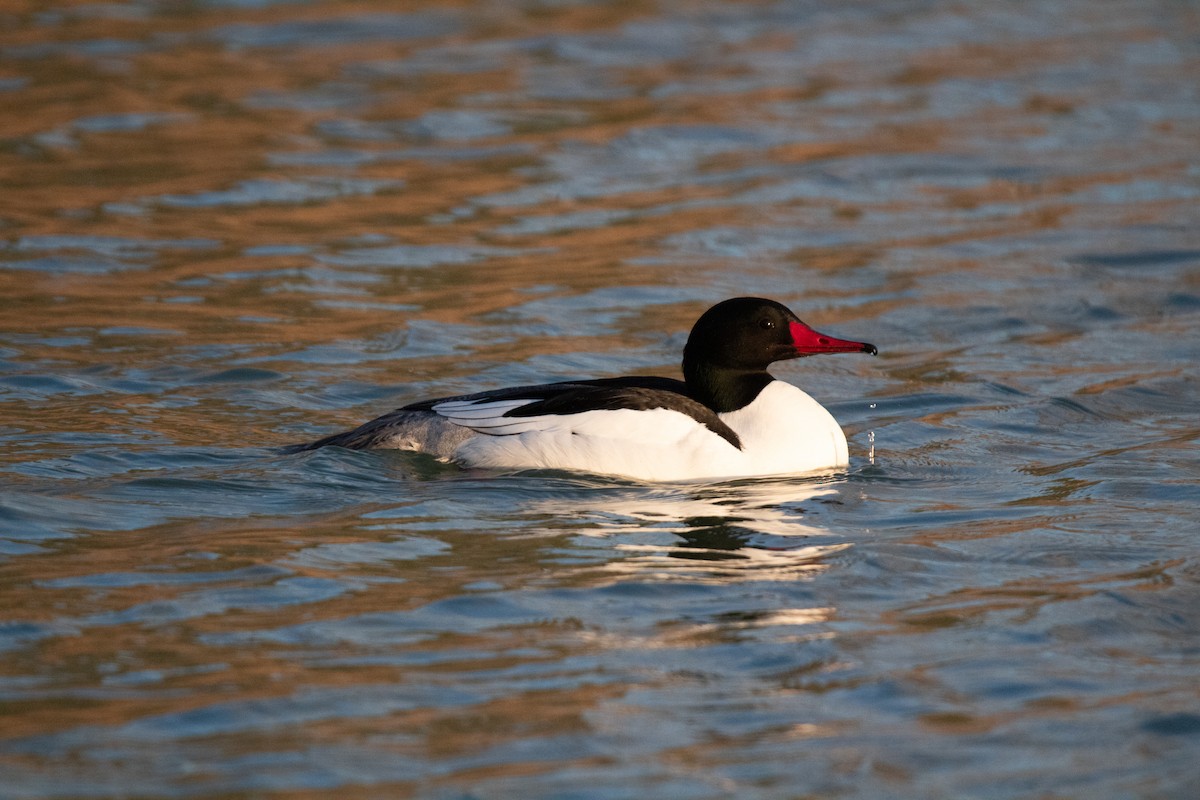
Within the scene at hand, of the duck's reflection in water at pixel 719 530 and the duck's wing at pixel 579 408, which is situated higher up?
the duck's wing at pixel 579 408

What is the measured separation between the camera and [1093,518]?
8.12 metres

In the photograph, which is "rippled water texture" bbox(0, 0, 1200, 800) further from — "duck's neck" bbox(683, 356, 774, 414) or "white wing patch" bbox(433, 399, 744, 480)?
"duck's neck" bbox(683, 356, 774, 414)

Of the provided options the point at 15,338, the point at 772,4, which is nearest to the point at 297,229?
the point at 15,338

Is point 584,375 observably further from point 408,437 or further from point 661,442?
point 661,442

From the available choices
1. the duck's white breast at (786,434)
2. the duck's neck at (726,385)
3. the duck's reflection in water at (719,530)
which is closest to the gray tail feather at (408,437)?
the duck's reflection in water at (719,530)

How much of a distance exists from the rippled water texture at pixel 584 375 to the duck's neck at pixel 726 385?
53cm

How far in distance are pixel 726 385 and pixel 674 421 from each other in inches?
18.5

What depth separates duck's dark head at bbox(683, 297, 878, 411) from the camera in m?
8.82

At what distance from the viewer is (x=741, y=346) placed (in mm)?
8852

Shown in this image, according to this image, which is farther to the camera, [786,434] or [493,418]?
[493,418]

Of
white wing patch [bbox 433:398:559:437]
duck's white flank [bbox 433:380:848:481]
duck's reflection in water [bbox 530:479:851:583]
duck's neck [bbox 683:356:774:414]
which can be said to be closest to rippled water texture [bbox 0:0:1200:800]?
duck's reflection in water [bbox 530:479:851:583]

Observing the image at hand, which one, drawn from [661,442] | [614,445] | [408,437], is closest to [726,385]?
[661,442]

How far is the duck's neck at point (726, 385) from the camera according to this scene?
8.90 metres

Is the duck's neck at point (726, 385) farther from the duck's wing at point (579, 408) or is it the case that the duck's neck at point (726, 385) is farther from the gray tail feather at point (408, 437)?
the gray tail feather at point (408, 437)
